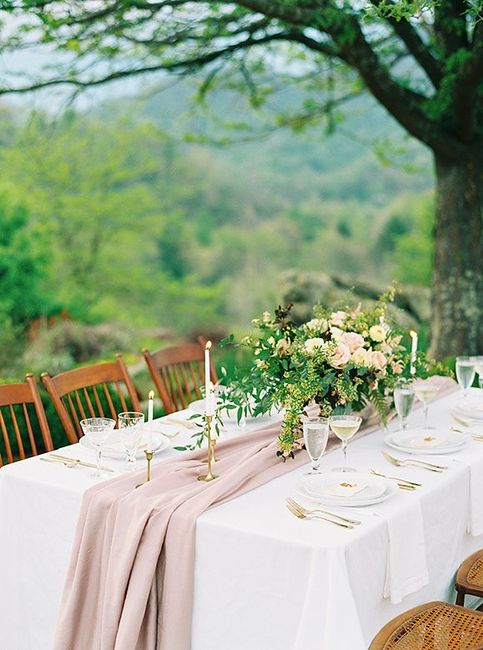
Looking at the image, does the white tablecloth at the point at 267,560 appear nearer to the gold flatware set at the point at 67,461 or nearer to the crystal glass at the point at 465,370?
the gold flatware set at the point at 67,461

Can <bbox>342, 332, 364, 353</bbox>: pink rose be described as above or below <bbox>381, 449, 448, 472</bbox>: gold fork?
above

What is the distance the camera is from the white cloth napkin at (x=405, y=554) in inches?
81.4

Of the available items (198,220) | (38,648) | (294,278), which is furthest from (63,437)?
(198,220)

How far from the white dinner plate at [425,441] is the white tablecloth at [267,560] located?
4 cm

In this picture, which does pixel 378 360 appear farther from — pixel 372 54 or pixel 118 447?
pixel 372 54

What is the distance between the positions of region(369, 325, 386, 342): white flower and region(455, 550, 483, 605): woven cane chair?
700 millimetres

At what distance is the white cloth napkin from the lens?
81.4 inches

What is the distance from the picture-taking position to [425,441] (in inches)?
106

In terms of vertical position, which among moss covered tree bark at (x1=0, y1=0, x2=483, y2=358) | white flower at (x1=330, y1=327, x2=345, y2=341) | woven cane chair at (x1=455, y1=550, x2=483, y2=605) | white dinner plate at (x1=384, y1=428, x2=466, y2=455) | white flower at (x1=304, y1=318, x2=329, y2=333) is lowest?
woven cane chair at (x1=455, y1=550, x2=483, y2=605)

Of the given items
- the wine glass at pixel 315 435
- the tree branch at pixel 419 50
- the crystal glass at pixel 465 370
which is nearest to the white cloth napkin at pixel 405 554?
the wine glass at pixel 315 435

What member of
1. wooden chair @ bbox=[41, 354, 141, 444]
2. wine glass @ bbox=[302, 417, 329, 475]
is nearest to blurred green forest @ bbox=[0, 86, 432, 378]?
wooden chair @ bbox=[41, 354, 141, 444]

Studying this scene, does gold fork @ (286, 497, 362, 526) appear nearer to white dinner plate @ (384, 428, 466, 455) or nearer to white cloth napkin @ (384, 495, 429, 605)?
white cloth napkin @ (384, 495, 429, 605)

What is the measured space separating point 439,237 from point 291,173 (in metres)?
14.1

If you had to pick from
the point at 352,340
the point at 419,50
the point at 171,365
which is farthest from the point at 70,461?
the point at 419,50
